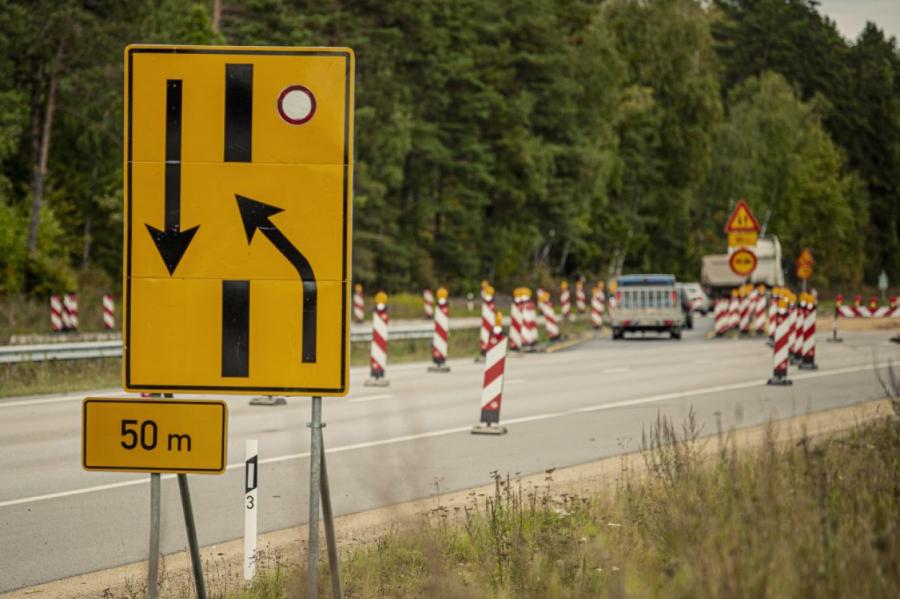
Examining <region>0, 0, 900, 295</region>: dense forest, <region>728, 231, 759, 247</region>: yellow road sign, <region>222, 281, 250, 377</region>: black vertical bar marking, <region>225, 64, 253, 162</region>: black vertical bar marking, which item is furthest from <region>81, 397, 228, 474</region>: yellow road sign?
<region>0, 0, 900, 295</region>: dense forest

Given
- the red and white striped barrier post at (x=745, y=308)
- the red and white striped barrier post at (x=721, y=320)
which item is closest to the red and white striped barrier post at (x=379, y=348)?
the red and white striped barrier post at (x=745, y=308)

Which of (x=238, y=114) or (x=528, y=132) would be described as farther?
(x=528, y=132)

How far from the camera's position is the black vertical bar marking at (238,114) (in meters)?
5.64

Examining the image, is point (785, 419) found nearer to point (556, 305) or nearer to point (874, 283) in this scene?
point (556, 305)

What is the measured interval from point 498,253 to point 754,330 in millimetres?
31017

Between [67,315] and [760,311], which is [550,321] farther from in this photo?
[67,315]

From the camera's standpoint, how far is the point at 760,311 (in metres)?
40.3

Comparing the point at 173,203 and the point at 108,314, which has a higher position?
the point at 173,203

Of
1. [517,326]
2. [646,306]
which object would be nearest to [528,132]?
[646,306]

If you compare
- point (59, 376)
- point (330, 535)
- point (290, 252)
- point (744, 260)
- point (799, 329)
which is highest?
point (290, 252)

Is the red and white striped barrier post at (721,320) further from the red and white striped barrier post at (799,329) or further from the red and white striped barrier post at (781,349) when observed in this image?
the red and white striped barrier post at (781,349)

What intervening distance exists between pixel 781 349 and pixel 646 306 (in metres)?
18.6

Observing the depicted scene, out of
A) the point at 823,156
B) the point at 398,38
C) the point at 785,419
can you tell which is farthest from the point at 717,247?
the point at 785,419

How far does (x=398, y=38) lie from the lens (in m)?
59.8
